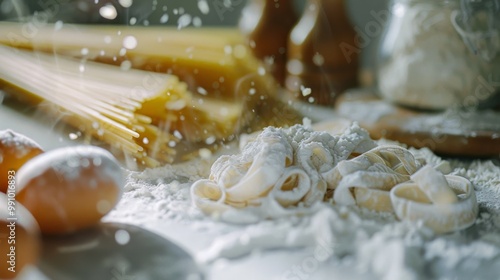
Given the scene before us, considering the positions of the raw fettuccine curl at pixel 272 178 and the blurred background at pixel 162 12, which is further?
the blurred background at pixel 162 12

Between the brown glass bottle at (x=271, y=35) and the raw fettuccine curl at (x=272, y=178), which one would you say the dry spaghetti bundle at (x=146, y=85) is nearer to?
the brown glass bottle at (x=271, y=35)

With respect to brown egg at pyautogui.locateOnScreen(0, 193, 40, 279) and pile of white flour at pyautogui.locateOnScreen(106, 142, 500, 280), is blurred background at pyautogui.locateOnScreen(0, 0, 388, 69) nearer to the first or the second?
pile of white flour at pyautogui.locateOnScreen(106, 142, 500, 280)

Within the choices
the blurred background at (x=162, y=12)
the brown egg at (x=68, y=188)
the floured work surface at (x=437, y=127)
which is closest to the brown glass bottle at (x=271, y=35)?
the blurred background at (x=162, y=12)

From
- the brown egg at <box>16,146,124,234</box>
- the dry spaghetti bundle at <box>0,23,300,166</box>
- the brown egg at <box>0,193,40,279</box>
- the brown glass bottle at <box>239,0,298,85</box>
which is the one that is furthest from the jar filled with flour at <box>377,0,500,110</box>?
the brown egg at <box>0,193,40,279</box>

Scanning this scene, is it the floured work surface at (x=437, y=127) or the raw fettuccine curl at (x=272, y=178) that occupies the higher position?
the raw fettuccine curl at (x=272, y=178)

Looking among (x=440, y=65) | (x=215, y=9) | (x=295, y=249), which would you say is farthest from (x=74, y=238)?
(x=215, y=9)

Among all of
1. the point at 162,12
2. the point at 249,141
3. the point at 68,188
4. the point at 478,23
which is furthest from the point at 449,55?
the point at 162,12

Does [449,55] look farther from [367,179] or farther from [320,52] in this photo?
[367,179]
